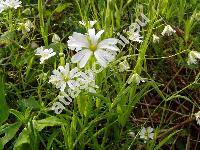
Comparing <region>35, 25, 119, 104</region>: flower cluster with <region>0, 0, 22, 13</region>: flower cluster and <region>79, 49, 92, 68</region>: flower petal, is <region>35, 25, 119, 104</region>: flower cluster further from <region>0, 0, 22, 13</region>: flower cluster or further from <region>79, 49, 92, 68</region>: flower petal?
<region>0, 0, 22, 13</region>: flower cluster

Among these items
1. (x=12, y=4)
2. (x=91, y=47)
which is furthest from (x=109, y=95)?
(x=12, y=4)

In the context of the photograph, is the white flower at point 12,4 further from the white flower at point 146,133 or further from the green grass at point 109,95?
the white flower at point 146,133

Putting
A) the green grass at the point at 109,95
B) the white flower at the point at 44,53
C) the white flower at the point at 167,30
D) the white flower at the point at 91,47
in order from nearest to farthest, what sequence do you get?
the white flower at the point at 91,47 → the green grass at the point at 109,95 → the white flower at the point at 44,53 → the white flower at the point at 167,30

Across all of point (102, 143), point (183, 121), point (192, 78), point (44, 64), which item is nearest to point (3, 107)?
point (102, 143)

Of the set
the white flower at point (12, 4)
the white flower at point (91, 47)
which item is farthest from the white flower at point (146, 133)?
the white flower at point (12, 4)

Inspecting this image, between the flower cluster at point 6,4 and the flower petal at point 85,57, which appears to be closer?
the flower petal at point 85,57

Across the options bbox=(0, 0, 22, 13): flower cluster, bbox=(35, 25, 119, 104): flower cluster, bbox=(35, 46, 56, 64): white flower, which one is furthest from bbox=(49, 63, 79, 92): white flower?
bbox=(0, 0, 22, 13): flower cluster

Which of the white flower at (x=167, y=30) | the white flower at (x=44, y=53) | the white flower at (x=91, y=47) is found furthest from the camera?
the white flower at (x=167, y=30)

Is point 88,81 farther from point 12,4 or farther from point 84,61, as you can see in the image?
point 12,4
